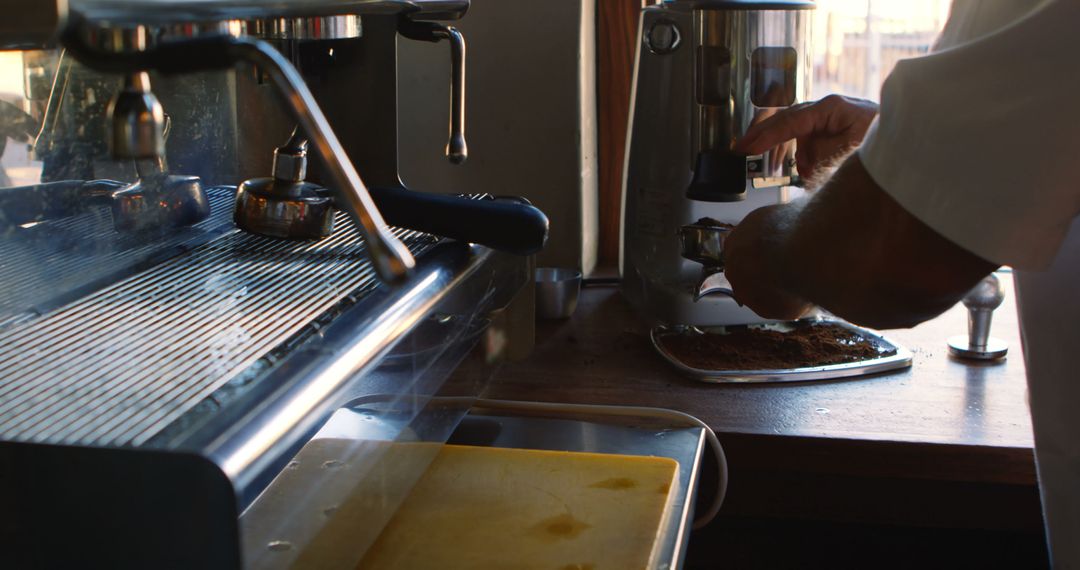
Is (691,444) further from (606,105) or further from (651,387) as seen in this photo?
(606,105)

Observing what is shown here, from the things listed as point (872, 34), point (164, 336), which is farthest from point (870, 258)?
point (872, 34)

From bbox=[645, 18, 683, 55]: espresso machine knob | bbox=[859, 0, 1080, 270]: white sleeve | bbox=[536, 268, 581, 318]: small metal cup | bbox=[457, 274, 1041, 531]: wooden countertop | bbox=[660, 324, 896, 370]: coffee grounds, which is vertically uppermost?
bbox=[645, 18, 683, 55]: espresso machine knob

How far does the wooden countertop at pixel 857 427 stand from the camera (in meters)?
0.81

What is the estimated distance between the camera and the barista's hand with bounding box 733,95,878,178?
0.85 m

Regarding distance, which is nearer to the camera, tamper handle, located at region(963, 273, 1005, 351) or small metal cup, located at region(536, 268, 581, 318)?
tamper handle, located at region(963, 273, 1005, 351)

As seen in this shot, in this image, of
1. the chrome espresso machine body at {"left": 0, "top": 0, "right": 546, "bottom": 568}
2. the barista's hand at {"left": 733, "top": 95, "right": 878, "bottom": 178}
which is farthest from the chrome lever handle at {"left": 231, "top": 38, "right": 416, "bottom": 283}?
the barista's hand at {"left": 733, "top": 95, "right": 878, "bottom": 178}

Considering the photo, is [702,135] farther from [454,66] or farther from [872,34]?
[872,34]

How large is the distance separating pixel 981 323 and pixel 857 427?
0.24 metres

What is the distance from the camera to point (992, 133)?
0.49 m

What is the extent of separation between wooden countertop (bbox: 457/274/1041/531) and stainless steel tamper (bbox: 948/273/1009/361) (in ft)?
0.05

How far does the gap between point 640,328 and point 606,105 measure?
409 mm

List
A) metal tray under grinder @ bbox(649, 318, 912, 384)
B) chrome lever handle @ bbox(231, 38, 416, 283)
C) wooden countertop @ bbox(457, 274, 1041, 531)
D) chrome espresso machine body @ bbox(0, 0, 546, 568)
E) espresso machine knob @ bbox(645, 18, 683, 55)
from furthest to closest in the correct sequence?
espresso machine knob @ bbox(645, 18, 683, 55) < metal tray under grinder @ bbox(649, 318, 912, 384) < wooden countertop @ bbox(457, 274, 1041, 531) < chrome lever handle @ bbox(231, 38, 416, 283) < chrome espresso machine body @ bbox(0, 0, 546, 568)

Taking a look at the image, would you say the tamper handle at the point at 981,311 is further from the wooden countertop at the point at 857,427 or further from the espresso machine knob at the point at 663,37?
the espresso machine knob at the point at 663,37

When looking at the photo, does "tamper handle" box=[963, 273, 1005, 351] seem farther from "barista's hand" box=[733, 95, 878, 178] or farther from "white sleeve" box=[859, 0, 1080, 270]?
"white sleeve" box=[859, 0, 1080, 270]
